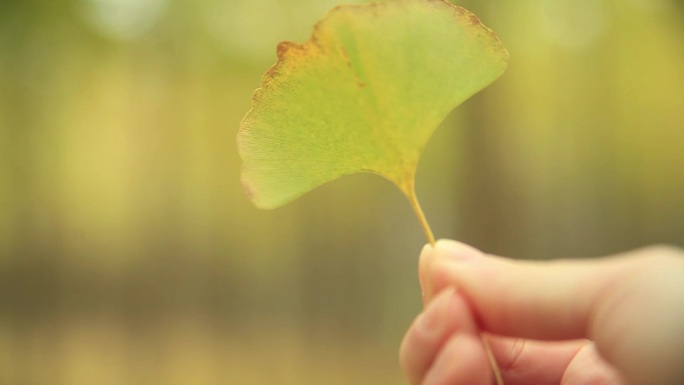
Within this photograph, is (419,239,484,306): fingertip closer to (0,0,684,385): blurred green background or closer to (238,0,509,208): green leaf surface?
(238,0,509,208): green leaf surface

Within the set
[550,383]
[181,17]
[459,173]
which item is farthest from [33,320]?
[550,383]

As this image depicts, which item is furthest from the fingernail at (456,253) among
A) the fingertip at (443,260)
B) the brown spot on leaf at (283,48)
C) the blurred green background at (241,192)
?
the blurred green background at (241,192)

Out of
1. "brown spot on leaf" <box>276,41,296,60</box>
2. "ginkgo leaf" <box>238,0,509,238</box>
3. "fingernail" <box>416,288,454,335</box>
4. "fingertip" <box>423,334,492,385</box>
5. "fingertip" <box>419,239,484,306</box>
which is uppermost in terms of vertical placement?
"brown spot on leaf" <box>276,41,296,60</box>

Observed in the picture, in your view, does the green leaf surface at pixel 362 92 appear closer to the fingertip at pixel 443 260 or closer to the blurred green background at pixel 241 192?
the fingertip at pixel 443 260

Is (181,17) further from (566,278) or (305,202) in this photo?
(566,278)

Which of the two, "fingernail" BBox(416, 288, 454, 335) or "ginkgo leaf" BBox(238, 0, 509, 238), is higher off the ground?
"ginkgo leaf" BBox(238, 0, 509, 238)

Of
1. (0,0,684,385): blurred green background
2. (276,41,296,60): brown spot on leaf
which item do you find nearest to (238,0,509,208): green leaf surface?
(276,41,296,60): brown spot on leaf

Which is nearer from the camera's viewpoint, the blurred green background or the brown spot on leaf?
the brown spot on leaf

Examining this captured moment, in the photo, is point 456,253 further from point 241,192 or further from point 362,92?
point 241,192
